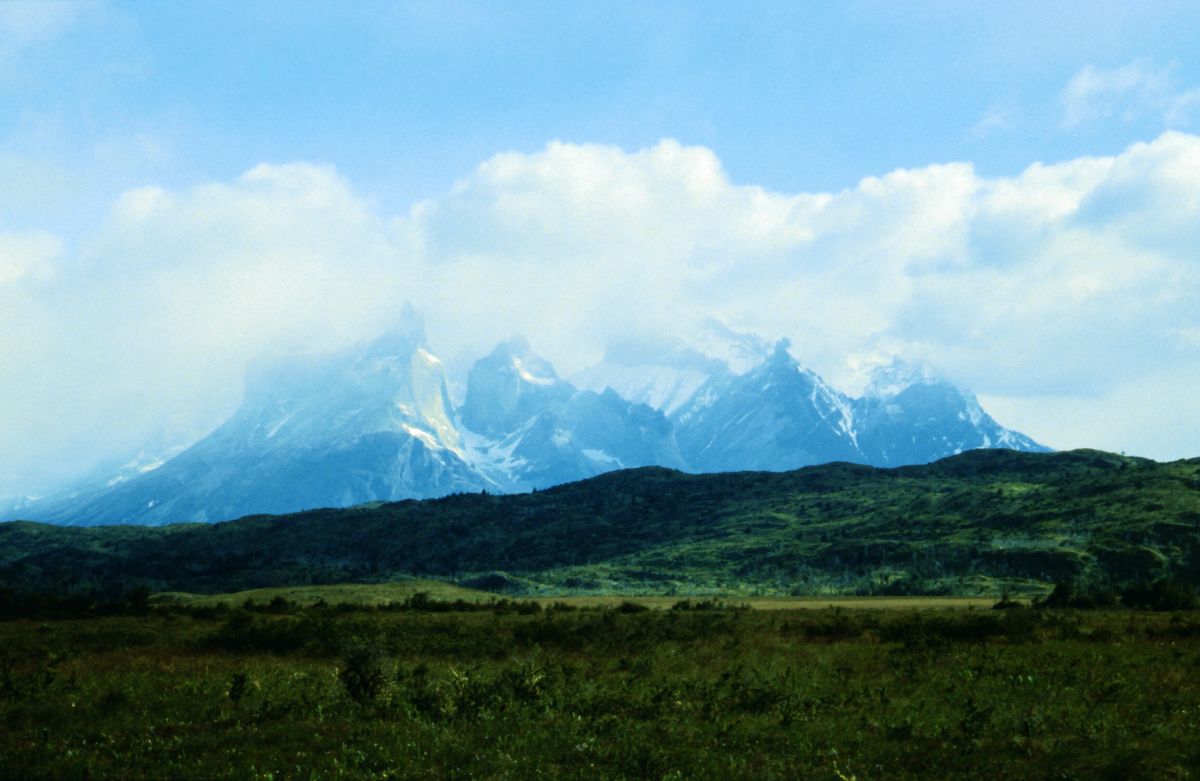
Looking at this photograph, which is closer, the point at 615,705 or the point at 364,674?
the point at 615,705

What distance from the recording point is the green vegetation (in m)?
21.6

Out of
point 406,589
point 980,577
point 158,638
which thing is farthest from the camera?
point 980,577

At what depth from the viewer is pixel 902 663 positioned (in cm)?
3759

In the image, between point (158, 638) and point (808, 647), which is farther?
point (158, 638)

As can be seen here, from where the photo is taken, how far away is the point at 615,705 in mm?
28781

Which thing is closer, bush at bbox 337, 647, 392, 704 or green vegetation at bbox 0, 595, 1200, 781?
green vegetation at bbox 0, 595, 1200, 781

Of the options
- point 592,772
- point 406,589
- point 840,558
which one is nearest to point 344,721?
point 592,772

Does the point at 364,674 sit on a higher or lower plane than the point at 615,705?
higher

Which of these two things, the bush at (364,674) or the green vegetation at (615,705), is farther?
the bush at (364,674)

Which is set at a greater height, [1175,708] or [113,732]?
[1175,708]

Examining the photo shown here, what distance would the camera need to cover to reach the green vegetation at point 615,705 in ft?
70.8

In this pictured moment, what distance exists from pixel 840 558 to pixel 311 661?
16523 cm

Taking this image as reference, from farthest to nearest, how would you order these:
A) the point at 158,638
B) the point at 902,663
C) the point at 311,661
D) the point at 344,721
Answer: the point at 158,638 < the point at 311,661 < the point at 902,663 < the point at 344,721

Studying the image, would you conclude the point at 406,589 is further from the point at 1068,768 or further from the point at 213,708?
the point at 1068,768
